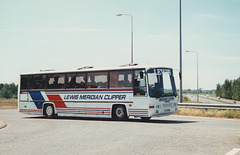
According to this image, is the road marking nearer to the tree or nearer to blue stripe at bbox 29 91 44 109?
blue stripe at bbox 29 91 44 109

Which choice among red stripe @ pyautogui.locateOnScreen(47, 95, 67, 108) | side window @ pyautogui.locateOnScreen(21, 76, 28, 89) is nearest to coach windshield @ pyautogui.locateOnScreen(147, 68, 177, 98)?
red stripe @ pyautogui.locateOnScreen(47, 95, 67, 108)

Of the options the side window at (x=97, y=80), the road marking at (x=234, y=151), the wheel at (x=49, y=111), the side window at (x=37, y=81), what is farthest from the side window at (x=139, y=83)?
the road marking at (x=234, y=151)

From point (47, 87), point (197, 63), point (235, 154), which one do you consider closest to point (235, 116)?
point (47, 87)

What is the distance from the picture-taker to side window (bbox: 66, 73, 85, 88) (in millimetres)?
19781

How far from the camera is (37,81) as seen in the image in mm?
21828

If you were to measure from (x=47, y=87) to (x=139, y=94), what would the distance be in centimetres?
686

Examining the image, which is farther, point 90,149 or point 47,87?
point 47,87

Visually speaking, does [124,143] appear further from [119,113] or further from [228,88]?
[228,88]

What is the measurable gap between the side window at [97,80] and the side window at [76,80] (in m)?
0.48

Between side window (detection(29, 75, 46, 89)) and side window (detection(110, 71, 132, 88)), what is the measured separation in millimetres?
5411

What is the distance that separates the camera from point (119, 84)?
59.6 feet

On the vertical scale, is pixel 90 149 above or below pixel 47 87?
below

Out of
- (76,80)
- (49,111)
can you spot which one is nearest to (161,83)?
(76,80)

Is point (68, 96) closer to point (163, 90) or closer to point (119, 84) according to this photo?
point (119, 84)
